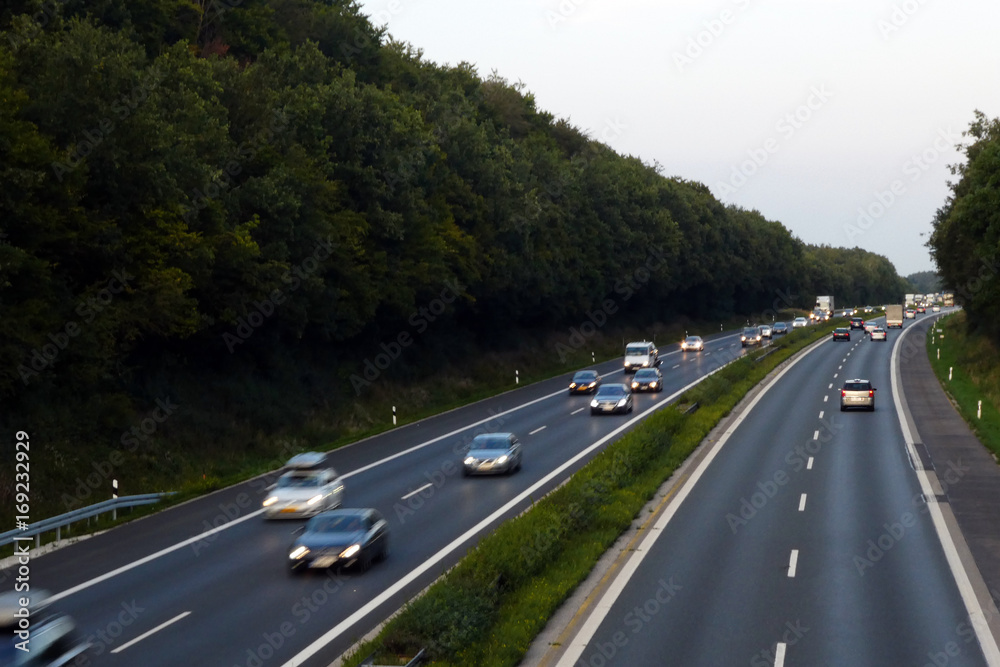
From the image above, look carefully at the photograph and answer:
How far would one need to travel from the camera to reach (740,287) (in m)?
153

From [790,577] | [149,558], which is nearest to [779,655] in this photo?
[790,577]

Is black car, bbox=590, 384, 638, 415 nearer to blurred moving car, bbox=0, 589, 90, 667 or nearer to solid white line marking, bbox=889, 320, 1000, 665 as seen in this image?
solid white line marking, bbox=889, 320, 1000, 665

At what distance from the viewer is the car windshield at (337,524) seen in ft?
67.4

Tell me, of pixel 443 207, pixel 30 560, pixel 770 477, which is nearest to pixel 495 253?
pixel 443 207

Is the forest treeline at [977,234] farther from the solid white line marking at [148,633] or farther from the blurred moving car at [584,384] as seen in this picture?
the solid white line marking at [148,633]

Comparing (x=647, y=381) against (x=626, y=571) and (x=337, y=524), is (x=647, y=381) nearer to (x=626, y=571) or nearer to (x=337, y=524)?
(x=626, y=571)

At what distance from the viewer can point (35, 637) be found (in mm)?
12320

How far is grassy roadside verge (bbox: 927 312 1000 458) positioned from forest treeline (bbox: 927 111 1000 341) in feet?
6.00

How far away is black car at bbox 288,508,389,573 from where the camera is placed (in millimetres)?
19812

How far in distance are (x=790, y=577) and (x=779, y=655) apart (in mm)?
4596

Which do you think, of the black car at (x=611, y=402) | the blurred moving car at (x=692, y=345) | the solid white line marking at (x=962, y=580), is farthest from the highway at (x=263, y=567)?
the blurred moving car at (x=692, y=345)

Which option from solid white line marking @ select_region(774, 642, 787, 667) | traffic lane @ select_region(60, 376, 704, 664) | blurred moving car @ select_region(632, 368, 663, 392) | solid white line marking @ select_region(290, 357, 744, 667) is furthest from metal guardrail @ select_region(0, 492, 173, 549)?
blurred moving car @ select_region(632, 368, 663, 392)

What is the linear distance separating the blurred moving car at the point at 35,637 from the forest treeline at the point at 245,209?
48.0 feet

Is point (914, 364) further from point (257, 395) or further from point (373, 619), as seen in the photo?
point (373, 619)
